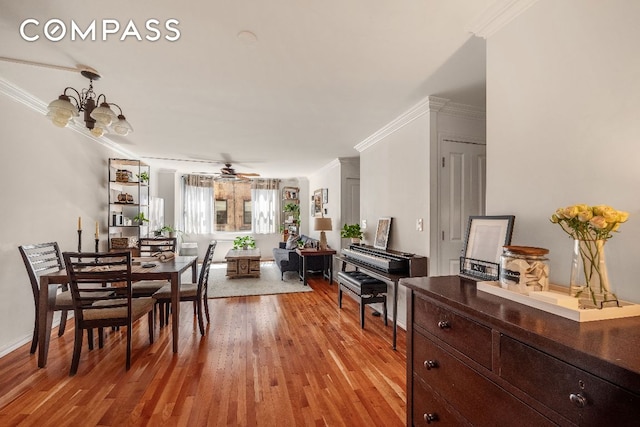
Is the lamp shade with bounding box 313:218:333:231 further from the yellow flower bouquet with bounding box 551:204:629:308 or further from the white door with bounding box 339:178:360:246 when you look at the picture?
the yellow flower bouquet with bounding box 551:204:629:308

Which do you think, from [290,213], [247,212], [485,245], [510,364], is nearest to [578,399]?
[510,364]

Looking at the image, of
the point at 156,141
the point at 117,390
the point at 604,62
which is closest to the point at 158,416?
the point at 117,390

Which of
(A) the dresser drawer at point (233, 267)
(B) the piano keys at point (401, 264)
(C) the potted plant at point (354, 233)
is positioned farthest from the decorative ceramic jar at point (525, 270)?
(A) the dresser drawer at point (233, 267)

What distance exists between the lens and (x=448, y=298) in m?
1.29

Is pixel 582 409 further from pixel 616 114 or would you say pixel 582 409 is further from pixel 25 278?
pixel 25 278

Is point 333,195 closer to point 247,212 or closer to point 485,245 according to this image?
point 247,212

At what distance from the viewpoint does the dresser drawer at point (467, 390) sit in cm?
96

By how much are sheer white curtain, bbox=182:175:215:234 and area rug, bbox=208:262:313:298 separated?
2224mm

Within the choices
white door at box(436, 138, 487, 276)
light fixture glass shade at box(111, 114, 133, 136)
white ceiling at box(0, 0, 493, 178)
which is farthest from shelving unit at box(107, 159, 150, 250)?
white door at box(436, 138, 487, 276)

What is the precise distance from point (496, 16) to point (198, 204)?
26.3 ft

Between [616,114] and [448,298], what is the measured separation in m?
1.02

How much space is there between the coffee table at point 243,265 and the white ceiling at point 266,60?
2.89 metres

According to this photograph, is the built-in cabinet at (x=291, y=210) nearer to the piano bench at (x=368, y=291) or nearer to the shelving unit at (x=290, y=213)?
the shelving unit at (x=290, y=213)

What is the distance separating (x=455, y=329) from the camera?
1.26 m
